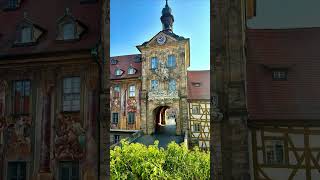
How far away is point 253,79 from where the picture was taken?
17.4 meters

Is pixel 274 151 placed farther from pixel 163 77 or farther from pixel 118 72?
pixel 118 72

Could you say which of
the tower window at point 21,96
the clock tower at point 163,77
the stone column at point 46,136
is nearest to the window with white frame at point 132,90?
the clock tower at point 163,77

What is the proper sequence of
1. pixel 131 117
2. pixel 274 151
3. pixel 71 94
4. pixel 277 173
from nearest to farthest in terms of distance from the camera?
pixel 277 173, pixel 274 151, pixel 71 94, pixel 131 117

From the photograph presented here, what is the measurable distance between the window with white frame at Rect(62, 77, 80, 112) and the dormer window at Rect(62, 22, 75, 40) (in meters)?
1.81

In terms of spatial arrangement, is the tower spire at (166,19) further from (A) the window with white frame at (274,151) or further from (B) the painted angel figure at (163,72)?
(A) the window with white frame at (274,151)

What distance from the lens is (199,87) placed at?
135ft

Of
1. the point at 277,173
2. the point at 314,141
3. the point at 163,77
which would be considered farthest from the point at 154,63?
the point at 314,141

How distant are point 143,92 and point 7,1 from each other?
23550 mm

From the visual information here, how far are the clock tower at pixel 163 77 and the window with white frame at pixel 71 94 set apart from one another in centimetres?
2434

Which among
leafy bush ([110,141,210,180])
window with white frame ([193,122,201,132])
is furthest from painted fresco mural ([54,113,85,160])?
A: window with white frame ([193,122,201,132])

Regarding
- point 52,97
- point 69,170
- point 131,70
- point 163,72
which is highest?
point 131,70

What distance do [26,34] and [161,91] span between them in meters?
24.6

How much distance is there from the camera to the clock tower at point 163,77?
40.2m

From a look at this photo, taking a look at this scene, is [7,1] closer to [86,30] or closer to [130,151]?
[86,30]
